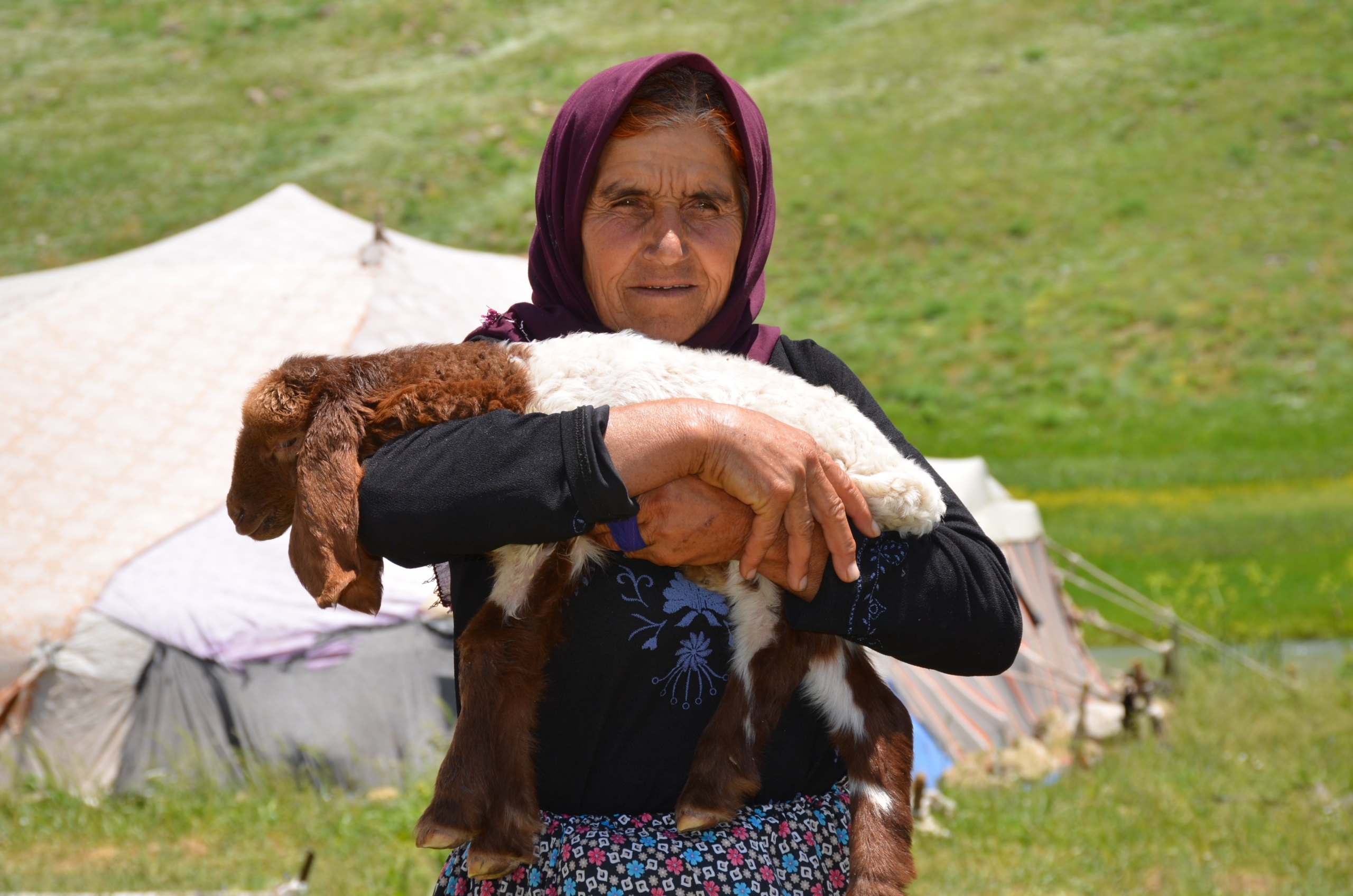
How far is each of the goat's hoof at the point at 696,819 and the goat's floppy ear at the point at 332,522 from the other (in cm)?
62

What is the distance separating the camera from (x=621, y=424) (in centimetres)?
169

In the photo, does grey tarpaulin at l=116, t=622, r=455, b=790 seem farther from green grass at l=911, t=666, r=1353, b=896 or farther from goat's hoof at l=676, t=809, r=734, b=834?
goat's hoof at l=676, t=809, r=734, b=834

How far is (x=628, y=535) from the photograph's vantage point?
69.7 inches

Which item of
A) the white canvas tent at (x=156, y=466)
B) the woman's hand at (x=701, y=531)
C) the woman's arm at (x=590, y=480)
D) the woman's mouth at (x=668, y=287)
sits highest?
the woman's mouth at (x=668, y=287)

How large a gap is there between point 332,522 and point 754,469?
2.25ft

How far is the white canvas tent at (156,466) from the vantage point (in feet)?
20.5

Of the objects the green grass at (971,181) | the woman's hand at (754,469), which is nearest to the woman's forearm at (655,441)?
the woman's hand at (754,469)

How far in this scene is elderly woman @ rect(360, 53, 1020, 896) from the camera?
66.2 inches

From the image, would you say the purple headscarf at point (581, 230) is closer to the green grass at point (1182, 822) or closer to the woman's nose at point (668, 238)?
the woman's nose at point (668, 238)

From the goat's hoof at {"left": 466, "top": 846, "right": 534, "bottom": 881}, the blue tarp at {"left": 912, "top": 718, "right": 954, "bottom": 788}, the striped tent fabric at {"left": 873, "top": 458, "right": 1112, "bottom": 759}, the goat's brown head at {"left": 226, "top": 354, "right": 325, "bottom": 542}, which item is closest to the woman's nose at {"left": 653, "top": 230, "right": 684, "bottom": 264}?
the goat's brown head at {"left": 226, "top": 354, "right": 325, "bottom": 542}

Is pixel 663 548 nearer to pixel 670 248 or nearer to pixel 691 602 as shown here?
pixel 691 602

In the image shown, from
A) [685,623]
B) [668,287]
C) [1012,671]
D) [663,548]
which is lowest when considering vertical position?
[1012,671]

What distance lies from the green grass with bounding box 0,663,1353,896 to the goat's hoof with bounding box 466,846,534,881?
3.68 m

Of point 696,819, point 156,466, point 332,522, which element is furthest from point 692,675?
point 156,466
